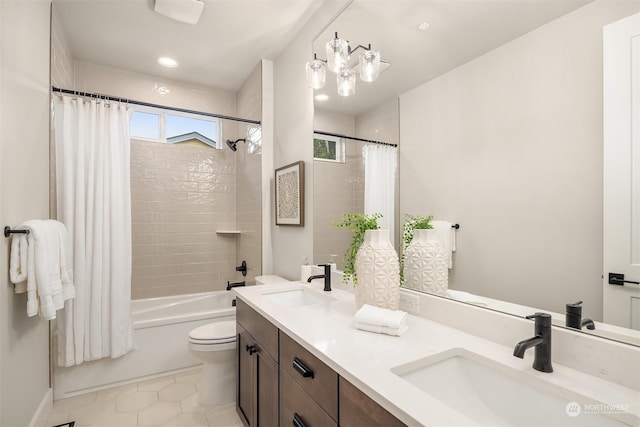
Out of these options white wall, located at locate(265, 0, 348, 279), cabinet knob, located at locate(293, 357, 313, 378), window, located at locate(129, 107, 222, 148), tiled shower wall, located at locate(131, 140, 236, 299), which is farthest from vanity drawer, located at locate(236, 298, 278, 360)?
window, located at locate(129, 107, 222, 148)

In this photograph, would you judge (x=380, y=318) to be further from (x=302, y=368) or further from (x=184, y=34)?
(x=184, y=34)

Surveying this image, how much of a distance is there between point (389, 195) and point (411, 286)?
48 centimetres

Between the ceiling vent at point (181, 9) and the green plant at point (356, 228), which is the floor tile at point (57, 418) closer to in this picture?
the green plant at point (356, 228)

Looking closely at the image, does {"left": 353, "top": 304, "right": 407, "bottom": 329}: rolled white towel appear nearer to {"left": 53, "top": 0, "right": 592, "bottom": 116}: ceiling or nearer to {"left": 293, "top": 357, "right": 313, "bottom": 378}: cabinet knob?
{"left": 293, "top": 357, "right": 313, "bottom": 378}: cabinet knob

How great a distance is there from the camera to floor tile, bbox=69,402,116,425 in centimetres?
202

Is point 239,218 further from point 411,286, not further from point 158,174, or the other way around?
point 411,286

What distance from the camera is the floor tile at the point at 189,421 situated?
195 centimetres

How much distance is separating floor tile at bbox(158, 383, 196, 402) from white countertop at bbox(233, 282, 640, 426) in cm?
135

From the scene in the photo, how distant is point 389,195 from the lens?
1638 mm

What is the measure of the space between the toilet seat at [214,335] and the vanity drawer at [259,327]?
0.29 meters

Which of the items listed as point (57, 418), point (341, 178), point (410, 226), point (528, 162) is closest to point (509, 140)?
point (528, 162)

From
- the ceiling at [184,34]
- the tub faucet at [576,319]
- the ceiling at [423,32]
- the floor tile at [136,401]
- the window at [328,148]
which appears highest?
the ceiling at [184,34]

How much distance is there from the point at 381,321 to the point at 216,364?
1.55 metres

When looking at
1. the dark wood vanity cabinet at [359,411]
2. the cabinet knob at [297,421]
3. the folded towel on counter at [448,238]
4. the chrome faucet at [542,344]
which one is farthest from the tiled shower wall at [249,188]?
the chrome faucet at [542,344]
